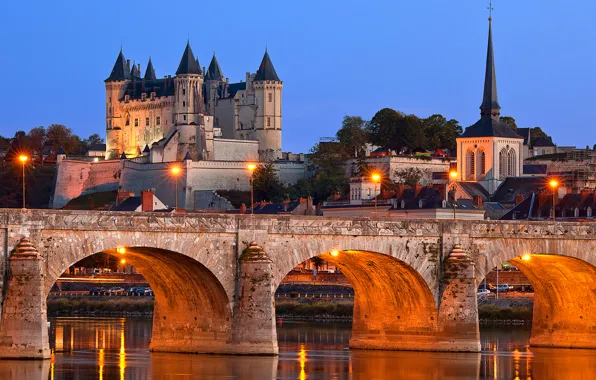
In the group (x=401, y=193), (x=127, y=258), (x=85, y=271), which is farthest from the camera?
(x=85, y=271)

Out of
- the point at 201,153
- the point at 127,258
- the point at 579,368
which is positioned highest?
the point at 201,153

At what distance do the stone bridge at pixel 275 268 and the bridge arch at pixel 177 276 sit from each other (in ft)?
0.15

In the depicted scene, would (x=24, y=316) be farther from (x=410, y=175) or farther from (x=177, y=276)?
(x=410, y=175)

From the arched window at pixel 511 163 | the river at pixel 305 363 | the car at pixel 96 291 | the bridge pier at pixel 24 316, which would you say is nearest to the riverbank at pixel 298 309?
the car at pixel 96 291

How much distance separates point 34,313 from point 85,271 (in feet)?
305

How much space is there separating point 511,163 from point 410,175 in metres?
12.1

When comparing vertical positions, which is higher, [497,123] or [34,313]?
[497,123]

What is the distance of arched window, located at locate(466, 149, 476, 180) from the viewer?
609 ft

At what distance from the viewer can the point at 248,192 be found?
186000mm

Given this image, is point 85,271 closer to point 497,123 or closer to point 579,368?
point 497,123

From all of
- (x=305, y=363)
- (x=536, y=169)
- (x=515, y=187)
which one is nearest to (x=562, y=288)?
(x=305, y=363)

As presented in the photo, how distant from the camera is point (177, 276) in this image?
5959 centimetres

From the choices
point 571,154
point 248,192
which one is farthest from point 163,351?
point 571,154

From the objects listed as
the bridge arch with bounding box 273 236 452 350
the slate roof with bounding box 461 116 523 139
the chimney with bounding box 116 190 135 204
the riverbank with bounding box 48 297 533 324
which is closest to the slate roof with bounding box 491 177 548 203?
the slate roof with bounding box 461 116 523 139
